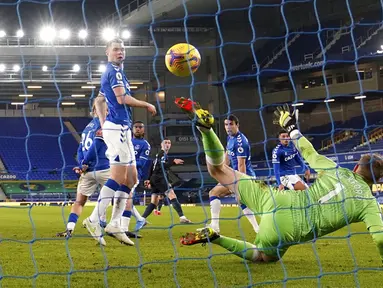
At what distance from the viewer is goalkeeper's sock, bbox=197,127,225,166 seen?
15.4ft

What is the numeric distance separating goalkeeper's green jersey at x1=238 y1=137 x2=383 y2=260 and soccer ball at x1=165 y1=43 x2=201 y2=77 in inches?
66.2

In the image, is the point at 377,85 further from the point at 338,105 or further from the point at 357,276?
the point at 357,276

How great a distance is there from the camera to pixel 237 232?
9250 mm

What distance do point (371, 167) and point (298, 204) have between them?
66cm

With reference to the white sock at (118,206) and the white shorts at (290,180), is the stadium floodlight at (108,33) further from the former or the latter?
the white sock at (118,206)

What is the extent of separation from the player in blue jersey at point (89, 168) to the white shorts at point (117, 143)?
0.86 meters

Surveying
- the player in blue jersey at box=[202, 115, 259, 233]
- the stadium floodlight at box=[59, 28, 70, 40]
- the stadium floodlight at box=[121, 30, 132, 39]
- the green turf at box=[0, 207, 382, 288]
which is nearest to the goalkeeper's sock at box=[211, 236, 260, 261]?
the green turf at box=[0, 207, 382, 288]

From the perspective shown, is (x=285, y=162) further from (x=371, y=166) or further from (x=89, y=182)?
(x=371, y=166)

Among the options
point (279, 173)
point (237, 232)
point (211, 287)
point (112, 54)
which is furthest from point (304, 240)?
point (279, 173)

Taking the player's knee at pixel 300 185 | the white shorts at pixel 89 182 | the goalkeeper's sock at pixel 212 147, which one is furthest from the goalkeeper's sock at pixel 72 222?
the player's knee at pixel 300 185

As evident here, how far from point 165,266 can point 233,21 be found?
79.4ft

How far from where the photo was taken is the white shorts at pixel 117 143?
638cm

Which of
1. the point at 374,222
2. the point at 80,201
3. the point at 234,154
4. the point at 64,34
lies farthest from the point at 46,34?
the point at 374,222

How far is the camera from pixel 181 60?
6035 mm
